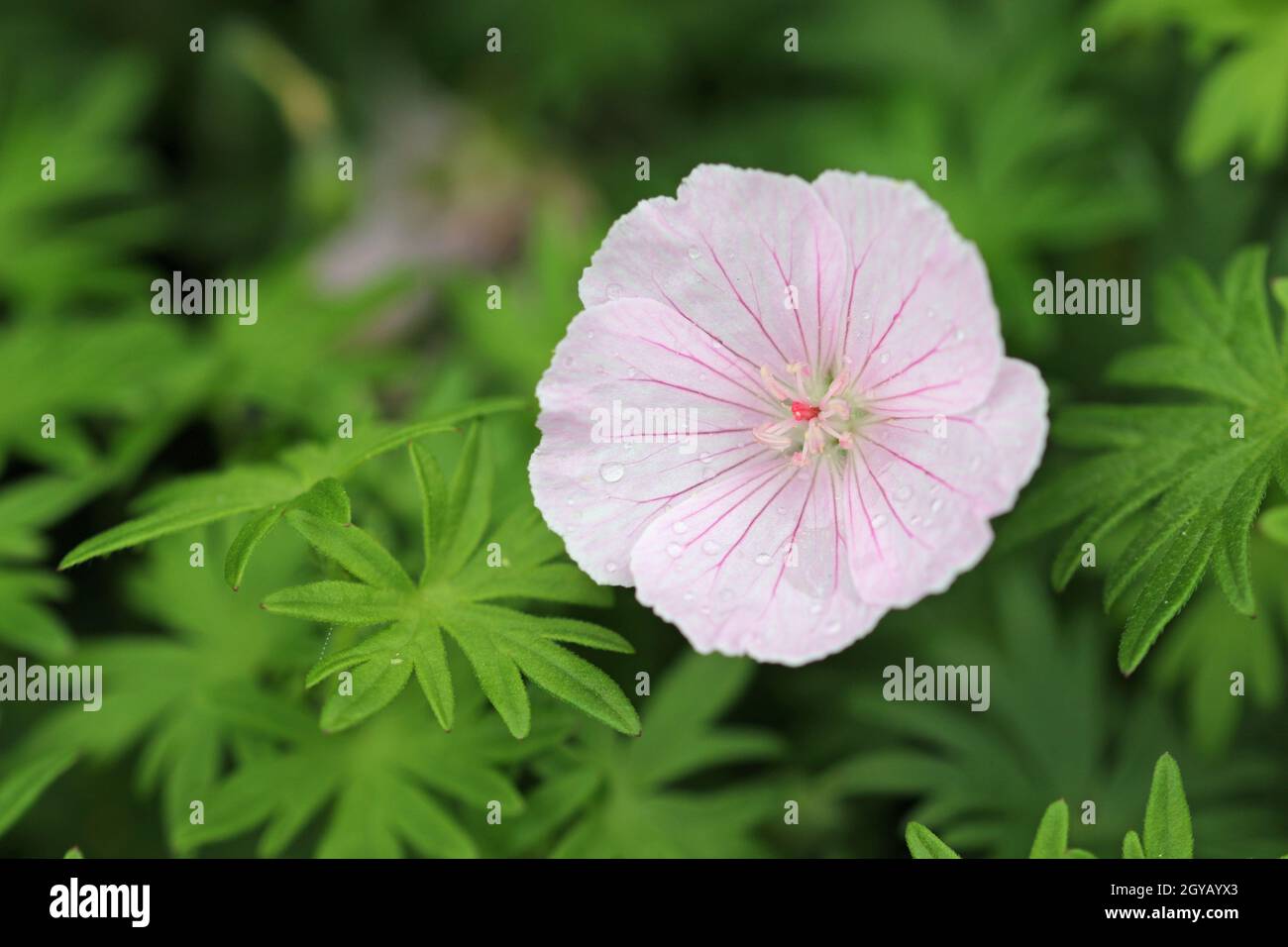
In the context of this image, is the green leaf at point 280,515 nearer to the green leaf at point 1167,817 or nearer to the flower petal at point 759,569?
the flower petal at point 759,569

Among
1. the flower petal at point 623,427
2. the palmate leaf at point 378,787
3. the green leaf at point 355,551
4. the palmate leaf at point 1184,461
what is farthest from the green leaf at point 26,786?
the palmate leaf at point 1184,461

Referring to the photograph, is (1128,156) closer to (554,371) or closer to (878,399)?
(878,399)

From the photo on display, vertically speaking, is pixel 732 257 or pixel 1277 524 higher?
pixel 732 257

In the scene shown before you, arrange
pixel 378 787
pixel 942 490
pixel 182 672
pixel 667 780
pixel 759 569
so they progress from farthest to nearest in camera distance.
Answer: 1. pixel 182 672
2. pixel 667 780
3. pixel 378 787
4. pixel 759 569
5. pixel 942 490

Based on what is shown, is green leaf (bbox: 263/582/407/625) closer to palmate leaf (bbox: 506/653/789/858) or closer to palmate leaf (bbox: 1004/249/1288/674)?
palmate leaf (bbox: 506/653/789/858)

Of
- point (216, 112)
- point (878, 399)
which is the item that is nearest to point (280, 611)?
point (878, 399)

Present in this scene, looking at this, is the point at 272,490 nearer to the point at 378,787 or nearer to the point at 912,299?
the point at 378,787

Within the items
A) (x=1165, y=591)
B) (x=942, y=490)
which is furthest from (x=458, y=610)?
(x=1165, y=591)
